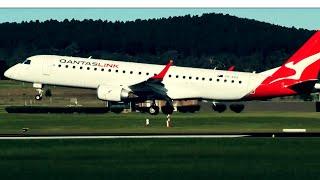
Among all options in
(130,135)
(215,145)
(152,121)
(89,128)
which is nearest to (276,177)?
(215,145)

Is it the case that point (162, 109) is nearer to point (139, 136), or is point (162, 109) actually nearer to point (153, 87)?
point (153, 87)

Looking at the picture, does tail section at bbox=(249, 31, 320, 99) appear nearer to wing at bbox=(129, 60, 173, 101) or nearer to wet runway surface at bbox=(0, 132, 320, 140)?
wing at bbox=(129, 60, 173, 101)

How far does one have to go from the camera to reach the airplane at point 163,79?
8200 centimetres

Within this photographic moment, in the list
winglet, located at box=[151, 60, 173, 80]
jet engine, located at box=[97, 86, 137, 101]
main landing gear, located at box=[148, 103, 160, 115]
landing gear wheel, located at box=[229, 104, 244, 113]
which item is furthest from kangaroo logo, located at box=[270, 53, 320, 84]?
jet engine, located at box=[97, 86, 137, 101]

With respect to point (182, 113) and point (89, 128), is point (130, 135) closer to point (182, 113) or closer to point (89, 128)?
point (89, 128)

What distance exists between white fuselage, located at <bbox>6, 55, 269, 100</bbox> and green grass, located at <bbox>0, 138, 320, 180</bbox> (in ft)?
115

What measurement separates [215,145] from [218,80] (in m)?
41.8

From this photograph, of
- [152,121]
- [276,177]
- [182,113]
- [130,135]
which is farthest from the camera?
[182,113]

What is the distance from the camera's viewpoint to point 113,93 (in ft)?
262

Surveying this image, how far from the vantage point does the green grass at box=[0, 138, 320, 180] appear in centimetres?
3050

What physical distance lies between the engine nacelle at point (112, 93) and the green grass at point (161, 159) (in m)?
32.5

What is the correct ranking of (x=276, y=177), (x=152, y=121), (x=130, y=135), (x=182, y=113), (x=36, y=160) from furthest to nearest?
(x=182, y=113) → (x=152, y=121) → (x=130, y=135) → (x=36, y=160) → (x=276, y=177)

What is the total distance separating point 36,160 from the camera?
3597 cm

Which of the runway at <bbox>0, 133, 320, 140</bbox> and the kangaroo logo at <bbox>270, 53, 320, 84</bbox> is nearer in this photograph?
the runway at <bbox>0, 133, 320, 140</bbox>
